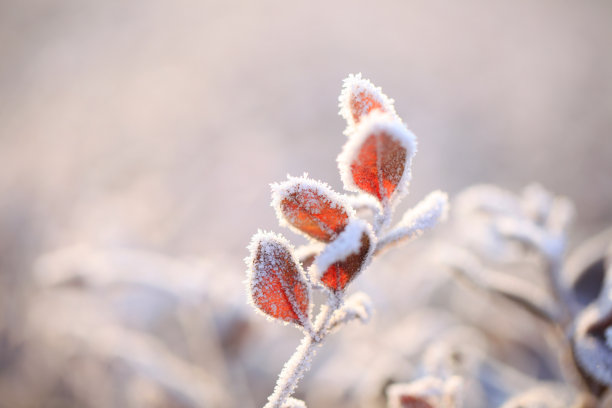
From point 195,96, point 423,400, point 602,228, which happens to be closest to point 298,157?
point 195,96

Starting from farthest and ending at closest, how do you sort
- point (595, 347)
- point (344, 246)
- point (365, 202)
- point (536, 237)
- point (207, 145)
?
point (207, 145) < point (536, 237) < point (595, 347) < point (365, 202) < point (344, 246)

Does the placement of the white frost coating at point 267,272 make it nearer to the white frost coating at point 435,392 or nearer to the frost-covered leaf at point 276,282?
the frost-covered leaf at point 276,282

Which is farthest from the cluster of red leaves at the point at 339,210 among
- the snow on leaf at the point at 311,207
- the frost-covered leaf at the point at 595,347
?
the frost-covered leaf at the point at 595,347

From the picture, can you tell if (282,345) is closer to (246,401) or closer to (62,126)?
(246,401)

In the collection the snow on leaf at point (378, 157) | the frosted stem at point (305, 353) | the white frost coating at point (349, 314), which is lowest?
the frosted stem at point (305, 353)

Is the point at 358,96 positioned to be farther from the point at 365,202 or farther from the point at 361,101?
the point at 365,202

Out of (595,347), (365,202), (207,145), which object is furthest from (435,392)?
(207,145)

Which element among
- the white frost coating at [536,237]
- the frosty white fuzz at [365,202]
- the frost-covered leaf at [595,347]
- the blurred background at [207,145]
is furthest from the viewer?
the blurred background at [207,145]
